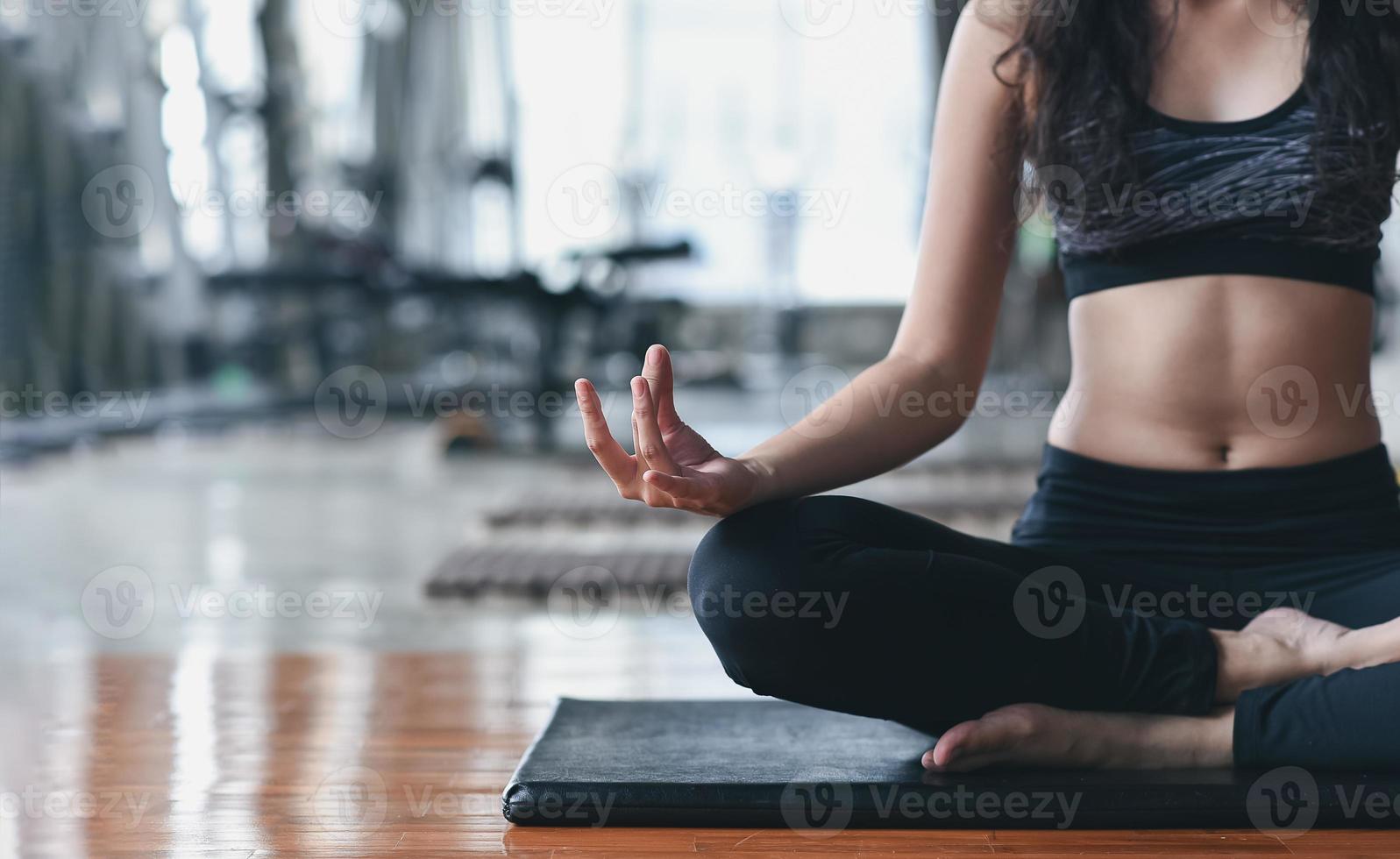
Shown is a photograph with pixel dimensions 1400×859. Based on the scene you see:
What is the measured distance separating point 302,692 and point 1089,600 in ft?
3.04

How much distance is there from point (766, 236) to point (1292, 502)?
960 centimetres

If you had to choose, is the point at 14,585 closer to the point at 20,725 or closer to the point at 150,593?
the point at 150,593

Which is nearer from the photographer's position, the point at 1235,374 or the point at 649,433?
the point at 649,433

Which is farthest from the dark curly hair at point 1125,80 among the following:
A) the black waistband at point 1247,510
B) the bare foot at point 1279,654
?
the bare foot at point 1279,654

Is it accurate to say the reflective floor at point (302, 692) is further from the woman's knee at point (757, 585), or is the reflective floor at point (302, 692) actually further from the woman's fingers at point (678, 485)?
the woman's fingers at point (678, 485)

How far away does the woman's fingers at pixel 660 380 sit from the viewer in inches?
34.9

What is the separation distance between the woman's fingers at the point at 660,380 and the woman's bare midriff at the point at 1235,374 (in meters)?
0.47

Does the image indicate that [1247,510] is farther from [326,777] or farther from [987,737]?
[326,777]

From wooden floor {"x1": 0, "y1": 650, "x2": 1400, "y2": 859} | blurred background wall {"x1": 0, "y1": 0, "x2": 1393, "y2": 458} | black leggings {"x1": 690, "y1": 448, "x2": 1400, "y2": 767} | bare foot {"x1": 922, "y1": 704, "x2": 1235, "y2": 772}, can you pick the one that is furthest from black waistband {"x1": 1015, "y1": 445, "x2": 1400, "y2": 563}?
blurred background wall {"x1": 0, "y1": 0, "x2": 1393, "y2": 458}

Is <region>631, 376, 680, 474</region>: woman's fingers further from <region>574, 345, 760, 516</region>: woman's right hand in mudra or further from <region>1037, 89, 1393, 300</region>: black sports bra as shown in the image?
<region>1037, 89, 1393, 300</region>: black sports bra

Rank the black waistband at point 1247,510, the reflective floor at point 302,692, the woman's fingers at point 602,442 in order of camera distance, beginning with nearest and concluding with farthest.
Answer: the woman's fingers at point 602,442 < the reflective floor at point 302,692 < the black waistband at point 1247,510

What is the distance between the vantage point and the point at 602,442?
894 mm

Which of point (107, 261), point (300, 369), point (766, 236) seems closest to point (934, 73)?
point (766, 236)

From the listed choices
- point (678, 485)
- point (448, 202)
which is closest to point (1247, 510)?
point (678, 485)
